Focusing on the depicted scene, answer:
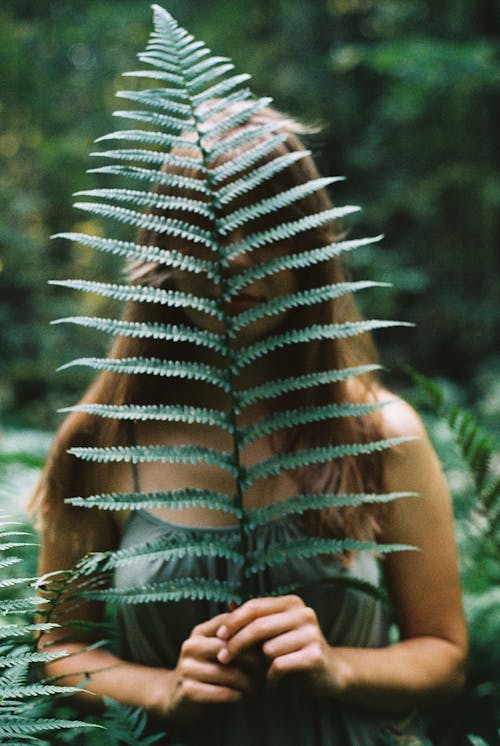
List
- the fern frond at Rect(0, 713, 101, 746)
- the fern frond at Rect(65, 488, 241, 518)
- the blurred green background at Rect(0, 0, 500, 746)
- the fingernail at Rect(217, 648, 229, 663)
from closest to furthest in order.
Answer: the fern frond at Rect(0, 713, 101, 746) < the fern frond at Rect(65, 488, 241, 518) < the fingernail at Rect(217, 648, 229, 663) < the blurred green background at Rect(0, 0, 500, 746)

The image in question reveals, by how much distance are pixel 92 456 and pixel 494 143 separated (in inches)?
284

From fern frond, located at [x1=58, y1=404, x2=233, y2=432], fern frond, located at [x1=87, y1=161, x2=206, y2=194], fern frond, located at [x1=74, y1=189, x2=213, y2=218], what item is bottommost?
fern frond, located at [x1=58, y1=404, x2=233, y2=432]

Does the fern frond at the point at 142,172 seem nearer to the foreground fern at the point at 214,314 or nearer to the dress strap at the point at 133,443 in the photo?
the foreground fern at the point at 214,314

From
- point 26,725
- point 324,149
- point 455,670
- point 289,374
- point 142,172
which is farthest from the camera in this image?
point 324,149

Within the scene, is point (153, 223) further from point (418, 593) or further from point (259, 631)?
point (418, 593)

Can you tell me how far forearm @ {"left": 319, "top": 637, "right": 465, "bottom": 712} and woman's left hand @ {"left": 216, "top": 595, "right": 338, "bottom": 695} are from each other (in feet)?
0.43

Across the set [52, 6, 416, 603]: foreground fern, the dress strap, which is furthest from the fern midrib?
Answer: the dress strap

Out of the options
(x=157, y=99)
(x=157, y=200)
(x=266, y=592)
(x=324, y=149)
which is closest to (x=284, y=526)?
(x=266, y=592)

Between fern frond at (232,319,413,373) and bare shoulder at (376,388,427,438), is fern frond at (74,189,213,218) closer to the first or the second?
fern frond at (232,319,413,373)

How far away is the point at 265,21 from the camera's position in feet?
29.9

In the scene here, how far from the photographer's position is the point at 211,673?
96 centimetres

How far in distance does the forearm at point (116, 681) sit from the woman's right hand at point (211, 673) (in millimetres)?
169

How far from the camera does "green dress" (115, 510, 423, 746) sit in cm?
125

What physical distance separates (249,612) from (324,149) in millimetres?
6831
